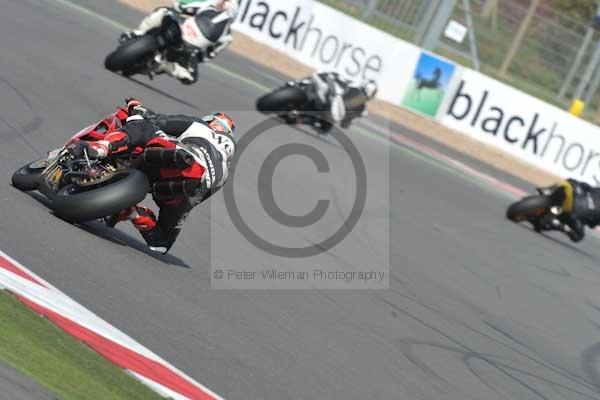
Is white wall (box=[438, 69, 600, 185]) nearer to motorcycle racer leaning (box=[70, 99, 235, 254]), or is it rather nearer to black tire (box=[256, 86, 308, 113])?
black tire (box=[256, 86, 308, 113])

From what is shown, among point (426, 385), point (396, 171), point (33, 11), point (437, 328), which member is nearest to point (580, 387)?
point (437, 328)

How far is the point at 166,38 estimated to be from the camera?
14.4 meters

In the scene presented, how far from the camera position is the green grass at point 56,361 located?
193 inches

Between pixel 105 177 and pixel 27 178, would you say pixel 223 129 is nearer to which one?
pixel 105 177

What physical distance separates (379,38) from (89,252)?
1601cm

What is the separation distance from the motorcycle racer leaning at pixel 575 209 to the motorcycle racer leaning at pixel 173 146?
8494mm

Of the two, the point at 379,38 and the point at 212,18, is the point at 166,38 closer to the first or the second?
the point at 212,18

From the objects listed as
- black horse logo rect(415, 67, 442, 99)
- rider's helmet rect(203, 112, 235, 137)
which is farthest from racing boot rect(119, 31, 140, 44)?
black horse logo rect(415, 67, 442, 99)

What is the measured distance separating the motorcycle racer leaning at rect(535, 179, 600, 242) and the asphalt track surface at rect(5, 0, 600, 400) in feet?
0.98

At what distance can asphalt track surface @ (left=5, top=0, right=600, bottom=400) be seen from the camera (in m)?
6.82

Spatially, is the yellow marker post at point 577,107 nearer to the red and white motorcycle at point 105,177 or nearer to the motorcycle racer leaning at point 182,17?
the motorcycle racer leaning at point 182,17

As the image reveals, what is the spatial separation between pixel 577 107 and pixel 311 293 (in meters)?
15.4

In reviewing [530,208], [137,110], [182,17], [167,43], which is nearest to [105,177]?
[137,110]

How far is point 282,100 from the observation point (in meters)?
16.1
